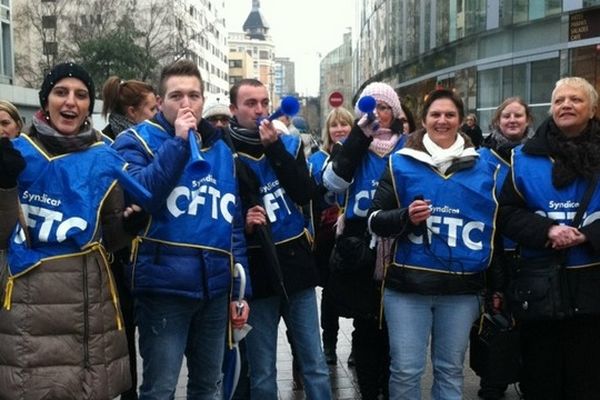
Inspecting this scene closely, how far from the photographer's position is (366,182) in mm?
4344

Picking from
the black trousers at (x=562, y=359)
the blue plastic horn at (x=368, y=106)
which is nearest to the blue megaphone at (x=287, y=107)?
the blue plastic horn at (x=368, y=106)

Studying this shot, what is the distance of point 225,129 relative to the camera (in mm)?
3799

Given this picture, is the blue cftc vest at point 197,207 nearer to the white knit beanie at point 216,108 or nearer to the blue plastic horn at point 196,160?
the blue plastic horn at point 196,160

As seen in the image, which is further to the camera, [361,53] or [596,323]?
[361,53]

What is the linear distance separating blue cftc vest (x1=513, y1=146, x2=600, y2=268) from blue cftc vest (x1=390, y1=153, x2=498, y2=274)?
0.19 m

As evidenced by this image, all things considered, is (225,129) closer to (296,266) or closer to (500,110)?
(296,266)

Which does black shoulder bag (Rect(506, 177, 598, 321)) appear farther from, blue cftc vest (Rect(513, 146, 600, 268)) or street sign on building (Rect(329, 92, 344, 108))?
street sign on building (Rect(329, 92, 344, 108))

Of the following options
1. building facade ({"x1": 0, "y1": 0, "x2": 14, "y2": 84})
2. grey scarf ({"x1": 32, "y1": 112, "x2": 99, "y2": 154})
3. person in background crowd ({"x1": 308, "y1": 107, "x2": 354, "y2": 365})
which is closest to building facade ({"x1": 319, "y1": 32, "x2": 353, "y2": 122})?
building facade ({"x1": 0, "y1": 0, "x2": 14, "y2": 84})

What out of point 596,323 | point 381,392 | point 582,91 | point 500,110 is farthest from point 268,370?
point 500,110

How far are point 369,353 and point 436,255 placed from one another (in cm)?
111

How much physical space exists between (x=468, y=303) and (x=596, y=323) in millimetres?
666

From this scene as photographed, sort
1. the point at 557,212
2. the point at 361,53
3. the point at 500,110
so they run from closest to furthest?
the point at 557,212 < the point at 500,110 < the point at 361,53

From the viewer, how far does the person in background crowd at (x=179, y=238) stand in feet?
10.4

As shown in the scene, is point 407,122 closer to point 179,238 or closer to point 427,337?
point 427,337
